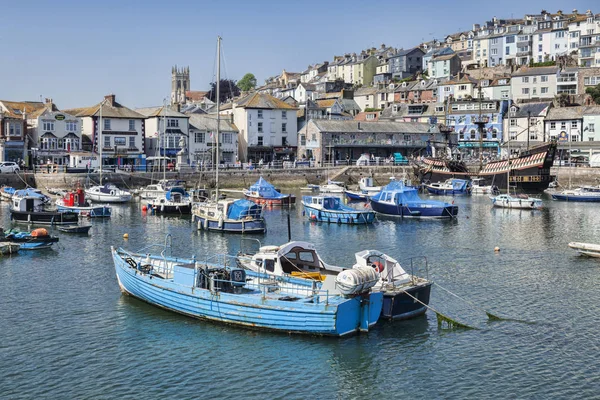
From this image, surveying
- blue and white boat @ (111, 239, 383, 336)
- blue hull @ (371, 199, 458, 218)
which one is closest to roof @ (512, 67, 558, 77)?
blue hull @ (371, 199, 458, 218)

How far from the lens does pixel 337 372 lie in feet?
77.3

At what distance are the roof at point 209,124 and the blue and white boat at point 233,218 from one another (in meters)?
49.9

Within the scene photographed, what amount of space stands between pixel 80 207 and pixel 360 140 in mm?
55407

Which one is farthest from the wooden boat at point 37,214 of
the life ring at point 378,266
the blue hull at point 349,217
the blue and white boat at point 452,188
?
the blue and white boat at point 452,188

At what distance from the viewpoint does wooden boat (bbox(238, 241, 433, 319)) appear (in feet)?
91.2

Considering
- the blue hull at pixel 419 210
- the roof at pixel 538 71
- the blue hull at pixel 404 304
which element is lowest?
the blue hull at pixel 404 304

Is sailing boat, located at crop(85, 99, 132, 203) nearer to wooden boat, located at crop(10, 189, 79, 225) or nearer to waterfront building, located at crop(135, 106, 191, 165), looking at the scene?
wooden boat, located at crop(10, 189, 79, 225)

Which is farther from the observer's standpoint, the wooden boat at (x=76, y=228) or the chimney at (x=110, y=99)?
the chimney at (x=110, y=99)

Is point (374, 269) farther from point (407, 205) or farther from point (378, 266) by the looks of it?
point (407, 205)

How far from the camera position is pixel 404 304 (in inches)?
1102

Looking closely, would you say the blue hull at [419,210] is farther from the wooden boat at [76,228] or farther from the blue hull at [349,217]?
the wooden boat at [76,228]

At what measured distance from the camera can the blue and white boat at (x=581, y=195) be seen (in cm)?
7625

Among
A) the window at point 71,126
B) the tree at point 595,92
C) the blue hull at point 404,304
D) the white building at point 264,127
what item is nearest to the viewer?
the blue hull at point 404,304

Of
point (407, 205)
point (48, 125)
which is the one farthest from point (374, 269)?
point (48, 125)
